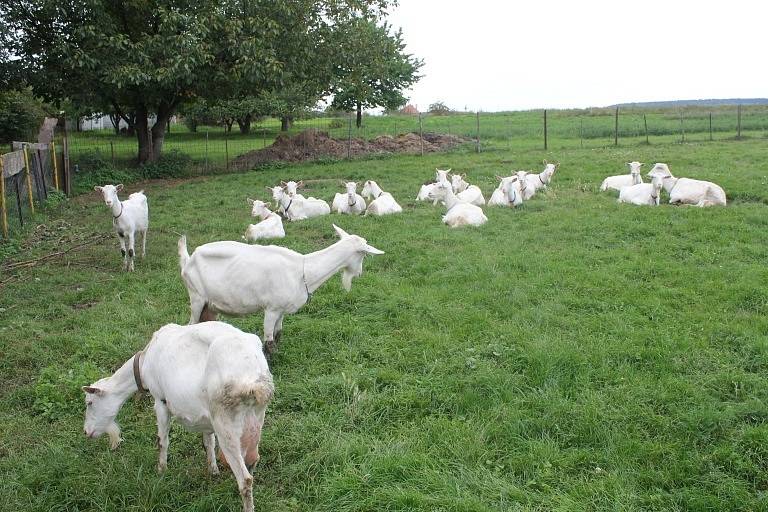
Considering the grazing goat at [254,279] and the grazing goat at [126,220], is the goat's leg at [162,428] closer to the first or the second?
the grazing goat at [254,279]

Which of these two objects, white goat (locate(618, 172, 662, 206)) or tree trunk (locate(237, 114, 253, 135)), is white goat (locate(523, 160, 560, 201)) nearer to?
white goat (locate(618, 172, 662, 206))

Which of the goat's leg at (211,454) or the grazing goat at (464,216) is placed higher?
the grazing goat at (464,216)

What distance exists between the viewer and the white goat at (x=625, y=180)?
550 inches

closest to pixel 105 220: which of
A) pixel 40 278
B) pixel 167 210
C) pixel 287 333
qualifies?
pixel 167 210

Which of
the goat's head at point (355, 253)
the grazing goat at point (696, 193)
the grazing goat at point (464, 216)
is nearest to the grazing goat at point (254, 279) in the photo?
the goat's head at point (355, 253)

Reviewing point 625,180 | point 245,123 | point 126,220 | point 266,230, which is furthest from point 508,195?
point 245,123

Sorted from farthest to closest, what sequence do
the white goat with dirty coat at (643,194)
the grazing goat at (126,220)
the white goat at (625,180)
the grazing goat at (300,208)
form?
the white goat at (625,180) < the grazing goat at (300,208) < the white goat with dirty coat at (643,194) < the grazing goat at (126,220)

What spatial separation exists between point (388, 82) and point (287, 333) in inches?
1278

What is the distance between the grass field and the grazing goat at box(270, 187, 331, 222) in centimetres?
248

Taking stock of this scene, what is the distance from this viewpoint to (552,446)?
431cm

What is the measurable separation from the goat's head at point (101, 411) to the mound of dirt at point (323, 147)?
1854cm

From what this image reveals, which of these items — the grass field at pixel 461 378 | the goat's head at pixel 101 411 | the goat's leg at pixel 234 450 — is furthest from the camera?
the goat's head at pixel 101 411

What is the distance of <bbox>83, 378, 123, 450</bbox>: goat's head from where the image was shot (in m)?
4.38

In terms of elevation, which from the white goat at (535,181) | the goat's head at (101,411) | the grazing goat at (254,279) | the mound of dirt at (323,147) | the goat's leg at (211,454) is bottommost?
the goat's leg at (211,454)
